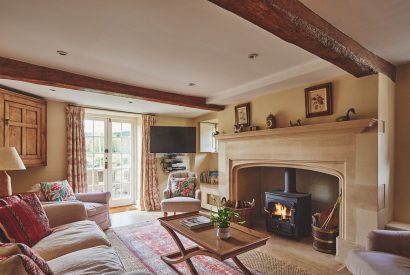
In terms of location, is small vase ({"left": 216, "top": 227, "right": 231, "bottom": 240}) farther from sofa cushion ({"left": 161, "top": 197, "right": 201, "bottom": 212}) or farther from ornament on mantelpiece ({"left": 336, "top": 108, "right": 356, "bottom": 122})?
sofa cushion ({"left": 161, "top": 197, "right": 201, "bottom": 212})

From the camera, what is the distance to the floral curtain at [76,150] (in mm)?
4359

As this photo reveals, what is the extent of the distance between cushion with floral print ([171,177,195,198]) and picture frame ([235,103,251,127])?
5.08ft

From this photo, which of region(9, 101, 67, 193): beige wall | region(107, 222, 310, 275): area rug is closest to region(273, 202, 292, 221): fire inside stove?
region(107, 222, 310, 275): area rug

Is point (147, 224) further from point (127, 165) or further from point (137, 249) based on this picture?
point (127, 165)

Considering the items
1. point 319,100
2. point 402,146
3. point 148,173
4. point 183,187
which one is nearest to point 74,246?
point 183,187

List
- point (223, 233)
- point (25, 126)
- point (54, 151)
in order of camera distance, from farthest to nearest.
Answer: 1. point (54, 151)
2. point (25, 126)
3. point (223, 233)

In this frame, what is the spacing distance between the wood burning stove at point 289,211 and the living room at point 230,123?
0.02 m

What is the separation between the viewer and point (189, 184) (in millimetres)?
4652

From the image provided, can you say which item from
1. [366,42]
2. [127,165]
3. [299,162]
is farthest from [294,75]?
[127,165]

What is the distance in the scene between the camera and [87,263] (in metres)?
1.68

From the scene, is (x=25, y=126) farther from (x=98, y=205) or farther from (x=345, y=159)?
(x=345, y=159)

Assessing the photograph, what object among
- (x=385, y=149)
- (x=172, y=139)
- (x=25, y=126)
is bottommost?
(x=385, y=149)

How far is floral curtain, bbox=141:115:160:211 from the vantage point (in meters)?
5.24

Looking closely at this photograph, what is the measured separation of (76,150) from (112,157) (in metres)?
0.94
